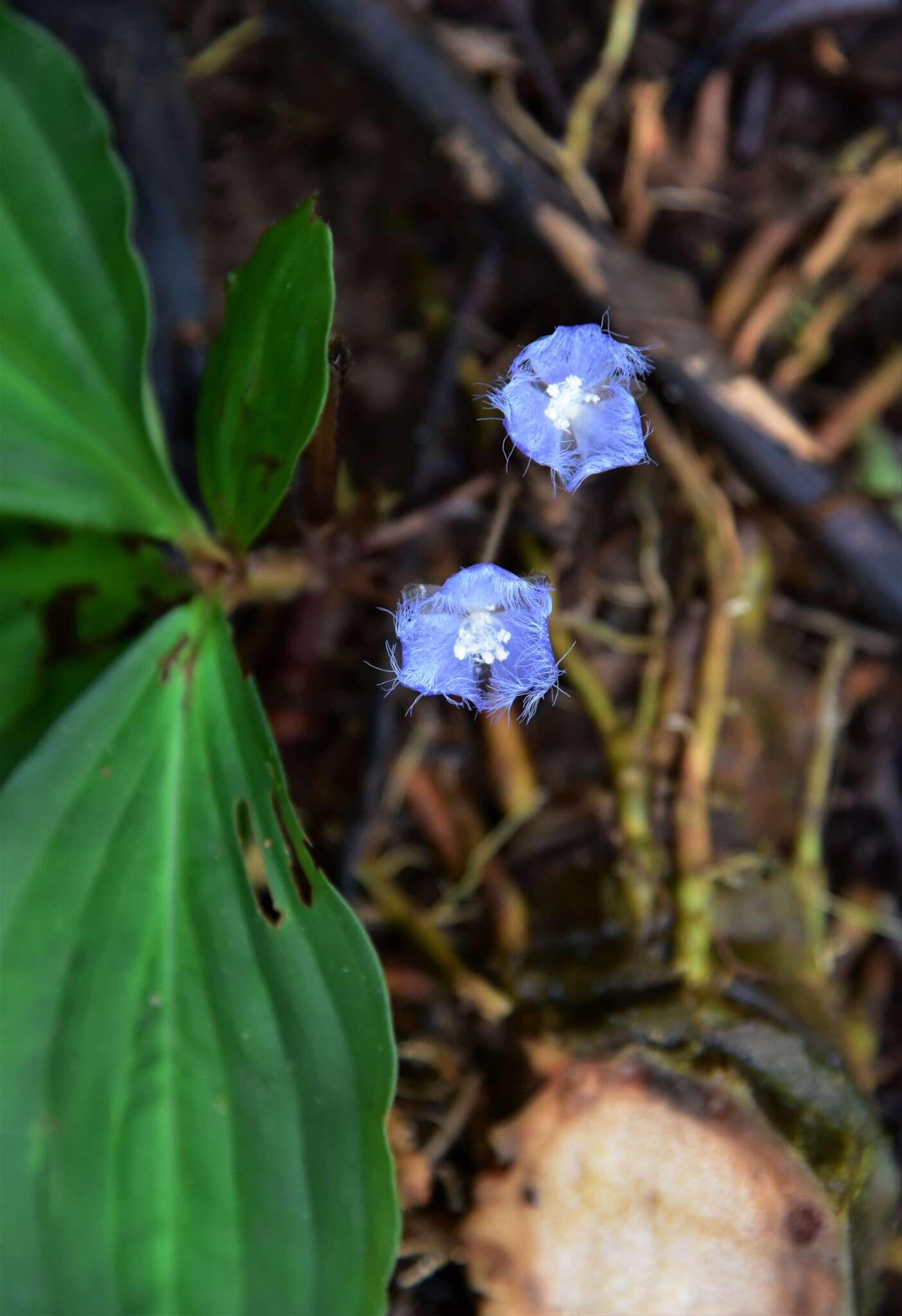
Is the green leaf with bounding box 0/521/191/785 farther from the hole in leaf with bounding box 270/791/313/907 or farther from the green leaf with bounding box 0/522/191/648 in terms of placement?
the hole in leaf with bounding box 270/791/313/907

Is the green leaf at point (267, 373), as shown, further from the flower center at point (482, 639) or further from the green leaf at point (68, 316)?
the flower center at point (482, 639)

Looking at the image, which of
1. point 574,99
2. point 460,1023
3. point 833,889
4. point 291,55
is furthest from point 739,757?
point 291,55

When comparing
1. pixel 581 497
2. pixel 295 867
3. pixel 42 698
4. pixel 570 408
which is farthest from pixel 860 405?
pixel 42 698

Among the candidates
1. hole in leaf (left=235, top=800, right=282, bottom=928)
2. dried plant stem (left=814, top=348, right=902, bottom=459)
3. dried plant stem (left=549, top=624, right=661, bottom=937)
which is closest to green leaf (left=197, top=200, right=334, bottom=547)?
hole in leaf (left=235, top=800, right=282, bottom=928)

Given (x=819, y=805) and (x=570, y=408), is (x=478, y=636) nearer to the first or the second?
(x=570, y=408)

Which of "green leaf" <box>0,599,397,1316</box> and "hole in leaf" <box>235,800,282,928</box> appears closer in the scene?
"green leaf" <box>0,599,397,1316</box>

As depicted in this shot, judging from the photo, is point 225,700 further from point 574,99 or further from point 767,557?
point 574,99
